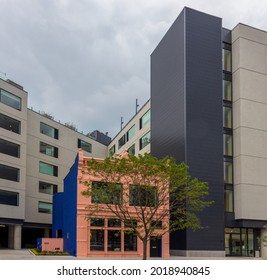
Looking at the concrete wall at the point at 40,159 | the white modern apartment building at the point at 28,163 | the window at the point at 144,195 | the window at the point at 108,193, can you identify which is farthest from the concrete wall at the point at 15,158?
the window at the point at 144,195

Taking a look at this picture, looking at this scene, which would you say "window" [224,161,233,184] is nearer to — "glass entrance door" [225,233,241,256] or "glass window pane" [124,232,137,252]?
"glass entrance door" [225,233,241,256]

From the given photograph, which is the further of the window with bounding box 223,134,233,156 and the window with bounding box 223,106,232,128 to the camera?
the window with bounding box 223,106,232,128

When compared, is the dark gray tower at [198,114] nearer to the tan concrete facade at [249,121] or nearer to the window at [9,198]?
the tan concrete facade at [249,121]

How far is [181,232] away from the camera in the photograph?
1927 inches

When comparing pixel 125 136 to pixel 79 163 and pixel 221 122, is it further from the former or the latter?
pixel 79 163

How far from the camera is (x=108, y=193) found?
40438mm

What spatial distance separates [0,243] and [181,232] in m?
34.3

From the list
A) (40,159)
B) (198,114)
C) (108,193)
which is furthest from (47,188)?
(108,193)

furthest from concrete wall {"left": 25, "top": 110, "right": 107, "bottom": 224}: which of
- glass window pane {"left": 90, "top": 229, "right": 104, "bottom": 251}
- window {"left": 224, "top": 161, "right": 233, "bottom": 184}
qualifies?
window {"left": 224, "top": 161, "right": 233, "bottom": 184}

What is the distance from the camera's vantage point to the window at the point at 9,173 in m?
62.4

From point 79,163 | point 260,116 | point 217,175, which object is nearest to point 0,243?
point 79,163

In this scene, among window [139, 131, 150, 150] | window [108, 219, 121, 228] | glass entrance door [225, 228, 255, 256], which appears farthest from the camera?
window [139, 131, 150, 150]

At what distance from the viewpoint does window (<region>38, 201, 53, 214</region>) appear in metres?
72.9

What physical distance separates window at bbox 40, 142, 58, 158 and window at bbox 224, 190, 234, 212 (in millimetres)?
34623
